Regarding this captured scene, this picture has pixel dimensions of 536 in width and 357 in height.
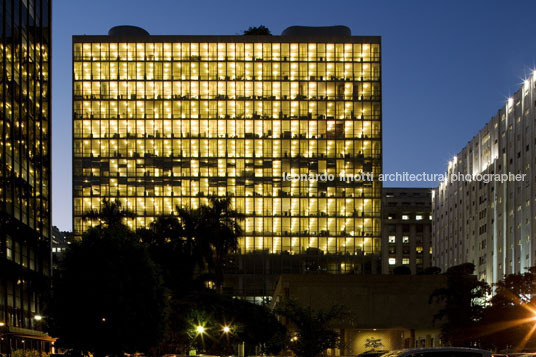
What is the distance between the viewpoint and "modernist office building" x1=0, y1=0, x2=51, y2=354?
66062mm

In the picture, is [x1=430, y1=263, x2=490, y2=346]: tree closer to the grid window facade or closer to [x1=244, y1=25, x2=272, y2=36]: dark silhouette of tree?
the grid window facade

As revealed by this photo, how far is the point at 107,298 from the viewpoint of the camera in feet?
159

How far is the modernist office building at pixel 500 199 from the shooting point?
13550 centimetres

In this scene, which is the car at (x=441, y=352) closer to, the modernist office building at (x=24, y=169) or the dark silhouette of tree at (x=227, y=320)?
the dark silhouette of tree at (x=227, y=320)

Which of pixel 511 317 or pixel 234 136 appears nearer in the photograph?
pixel 511 317

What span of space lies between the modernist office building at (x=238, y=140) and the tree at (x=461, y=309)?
2998 inches

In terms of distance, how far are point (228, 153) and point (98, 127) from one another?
90.8ft

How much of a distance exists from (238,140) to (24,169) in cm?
9970

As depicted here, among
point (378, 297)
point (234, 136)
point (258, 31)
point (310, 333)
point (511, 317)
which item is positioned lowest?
point (511, 317)

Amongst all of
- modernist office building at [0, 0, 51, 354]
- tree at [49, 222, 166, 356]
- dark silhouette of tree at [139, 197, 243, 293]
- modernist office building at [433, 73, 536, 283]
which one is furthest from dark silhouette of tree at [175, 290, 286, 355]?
modernist office building at [433, 73, 536, 283]

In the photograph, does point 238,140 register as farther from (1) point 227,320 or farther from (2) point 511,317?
(1) point 227,320

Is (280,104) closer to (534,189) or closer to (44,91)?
(534,189)

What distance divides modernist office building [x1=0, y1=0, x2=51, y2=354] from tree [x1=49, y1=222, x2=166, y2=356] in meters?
11.5

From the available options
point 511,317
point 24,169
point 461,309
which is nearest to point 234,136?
point 461,309
